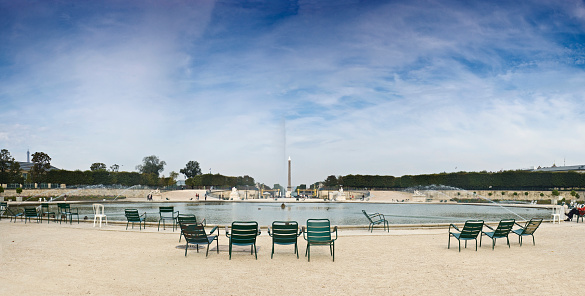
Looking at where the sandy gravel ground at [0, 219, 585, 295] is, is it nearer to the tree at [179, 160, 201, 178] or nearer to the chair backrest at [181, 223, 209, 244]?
the chair backrest at [181, 223, 209, 244]

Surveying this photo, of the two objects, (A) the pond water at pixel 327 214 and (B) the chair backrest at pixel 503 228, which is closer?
(B) the chair backrest at pixel 503 228

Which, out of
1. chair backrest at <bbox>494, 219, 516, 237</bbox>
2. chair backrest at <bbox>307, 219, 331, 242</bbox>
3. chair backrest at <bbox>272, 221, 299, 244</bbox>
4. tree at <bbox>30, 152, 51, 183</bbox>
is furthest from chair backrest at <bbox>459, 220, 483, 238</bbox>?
tree at <bbox>30, 152, 51, 183</bbox>

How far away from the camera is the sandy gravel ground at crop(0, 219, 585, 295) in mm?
6555

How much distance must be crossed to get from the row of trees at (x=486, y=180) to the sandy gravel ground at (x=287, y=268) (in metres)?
59.9

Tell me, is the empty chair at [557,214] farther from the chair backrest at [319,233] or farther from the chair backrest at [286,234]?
the chair backrest at [286,234]

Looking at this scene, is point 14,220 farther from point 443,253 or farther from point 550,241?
point 550,241

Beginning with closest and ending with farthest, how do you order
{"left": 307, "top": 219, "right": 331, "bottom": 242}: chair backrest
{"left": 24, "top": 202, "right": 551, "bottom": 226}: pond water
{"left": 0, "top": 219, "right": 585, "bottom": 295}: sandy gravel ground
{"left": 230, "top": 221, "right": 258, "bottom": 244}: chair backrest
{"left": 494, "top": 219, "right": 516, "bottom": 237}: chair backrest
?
{"left": 0, "top": 219, "right": 585, "bottom": 295}: sandy gravel ground, {"left": 230, "top": 221, "right": 258, "bottom": 244}: chair backrest, {"left": 307, "top": 219, "right": 331, "bottom": 242}: chair backrest, {"left": 494, "top": 219, "right": 516, "bottom": 237}: chair backrest, {"left": 24, "top": 202, "right": 551, "bottom": 226}: pond water

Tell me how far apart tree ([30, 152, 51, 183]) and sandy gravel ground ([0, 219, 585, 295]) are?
6496 centimetres

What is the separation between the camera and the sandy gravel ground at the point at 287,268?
6555 millimetres

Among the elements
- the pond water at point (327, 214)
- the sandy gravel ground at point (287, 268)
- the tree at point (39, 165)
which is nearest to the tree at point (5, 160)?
the tree at point (39, 165)

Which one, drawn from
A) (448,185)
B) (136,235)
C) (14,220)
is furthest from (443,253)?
(448,185)

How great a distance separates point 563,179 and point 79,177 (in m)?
80.2

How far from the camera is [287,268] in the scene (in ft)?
26.8

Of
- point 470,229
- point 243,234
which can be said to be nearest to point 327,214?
point 470,229
